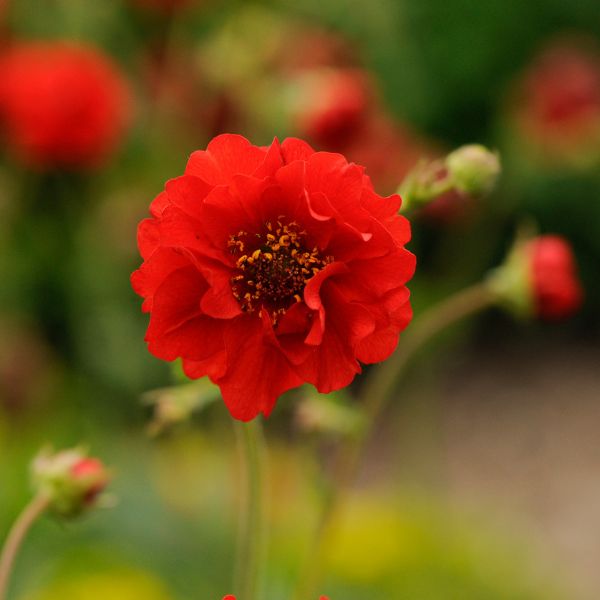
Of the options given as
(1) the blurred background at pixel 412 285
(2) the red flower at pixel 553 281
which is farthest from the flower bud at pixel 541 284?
(1) the blurred background at pixel 412 285

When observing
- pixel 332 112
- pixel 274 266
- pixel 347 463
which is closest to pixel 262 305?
pixel 274 266

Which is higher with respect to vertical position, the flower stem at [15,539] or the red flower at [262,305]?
the red flower at [262,305]

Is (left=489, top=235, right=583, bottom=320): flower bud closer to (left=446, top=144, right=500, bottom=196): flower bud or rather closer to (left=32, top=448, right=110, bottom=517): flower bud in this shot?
(left=446, top=144, right=500, bottom=196): flower bud

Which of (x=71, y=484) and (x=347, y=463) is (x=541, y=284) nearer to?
(x=347, y=463)

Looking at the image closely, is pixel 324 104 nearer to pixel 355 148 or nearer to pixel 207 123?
pixel 355 148

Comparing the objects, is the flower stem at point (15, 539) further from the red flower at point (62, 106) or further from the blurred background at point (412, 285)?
the red flower at point (62, 106)

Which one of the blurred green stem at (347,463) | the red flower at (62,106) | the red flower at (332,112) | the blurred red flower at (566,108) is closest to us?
the blurred green stem at (347,463)

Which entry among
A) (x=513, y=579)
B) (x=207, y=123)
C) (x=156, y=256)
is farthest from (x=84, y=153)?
(x=156, y=256)
